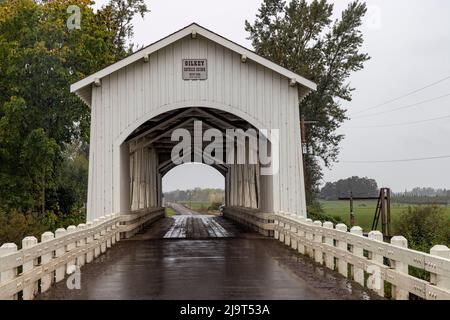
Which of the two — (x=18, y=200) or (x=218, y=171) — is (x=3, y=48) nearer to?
(x=18, y=200)

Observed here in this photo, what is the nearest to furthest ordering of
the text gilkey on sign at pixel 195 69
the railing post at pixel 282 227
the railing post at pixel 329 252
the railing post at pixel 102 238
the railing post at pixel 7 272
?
the railing post at pixel 7 272, the railing post at pixel 329 252, the railing post at pixel 102 238, the railing post at pixel 282 227, the text gilkey on sign at pixel 195 69

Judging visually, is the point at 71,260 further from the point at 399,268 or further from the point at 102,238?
the point at 399,268

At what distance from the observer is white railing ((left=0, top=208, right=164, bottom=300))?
8.55 metres

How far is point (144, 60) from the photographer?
70.6 feet

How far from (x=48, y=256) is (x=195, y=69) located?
12.1m

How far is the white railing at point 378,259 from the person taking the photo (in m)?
7.68

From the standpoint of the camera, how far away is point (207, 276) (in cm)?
1178

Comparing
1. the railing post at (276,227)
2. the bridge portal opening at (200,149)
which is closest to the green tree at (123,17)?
the bridge portal opening at (200,149)

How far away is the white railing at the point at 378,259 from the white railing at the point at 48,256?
16.1 feet

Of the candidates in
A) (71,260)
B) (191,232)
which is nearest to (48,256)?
(71,260)

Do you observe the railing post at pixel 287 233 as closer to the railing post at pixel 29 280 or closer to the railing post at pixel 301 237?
the railing post at pixel 301 237

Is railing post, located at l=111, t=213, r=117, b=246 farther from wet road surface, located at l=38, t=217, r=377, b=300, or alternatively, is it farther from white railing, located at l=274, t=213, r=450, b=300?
white railing, located at l=274, t=213, r=450, b=300

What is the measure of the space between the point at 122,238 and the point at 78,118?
15.4 meters
